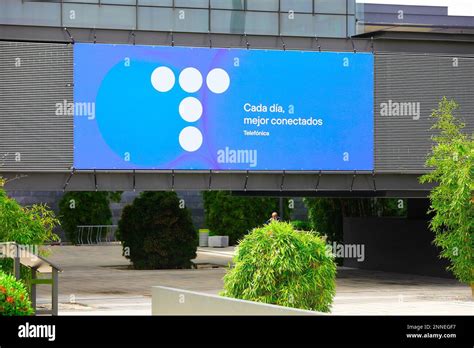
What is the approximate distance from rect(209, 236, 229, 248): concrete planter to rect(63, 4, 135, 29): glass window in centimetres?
3361

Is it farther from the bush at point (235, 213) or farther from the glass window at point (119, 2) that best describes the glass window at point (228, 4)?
the bush at point (235, 213)

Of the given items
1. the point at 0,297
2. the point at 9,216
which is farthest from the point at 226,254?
the point at 0,297

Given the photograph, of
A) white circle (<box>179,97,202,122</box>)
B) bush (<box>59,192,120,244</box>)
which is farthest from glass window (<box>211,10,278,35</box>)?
bush (<box>59,192,120,244</box>)

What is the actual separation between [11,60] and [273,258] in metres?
17.5

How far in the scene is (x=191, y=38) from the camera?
36.4 meters

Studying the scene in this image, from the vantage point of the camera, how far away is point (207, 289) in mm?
36719

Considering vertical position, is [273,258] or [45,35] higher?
[45,35]

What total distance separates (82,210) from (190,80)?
36923 millimetres

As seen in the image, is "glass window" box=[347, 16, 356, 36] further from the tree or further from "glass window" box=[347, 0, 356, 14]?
the tree

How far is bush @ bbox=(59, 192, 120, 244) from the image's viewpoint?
7188 cm

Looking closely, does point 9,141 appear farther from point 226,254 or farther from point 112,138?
point 226,254

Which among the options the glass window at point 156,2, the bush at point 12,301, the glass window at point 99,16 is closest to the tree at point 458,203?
the glass window at point 156,2

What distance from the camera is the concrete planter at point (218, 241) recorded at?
7106cm

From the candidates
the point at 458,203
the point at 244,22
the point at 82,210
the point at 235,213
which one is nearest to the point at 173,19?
the point at 244,22
